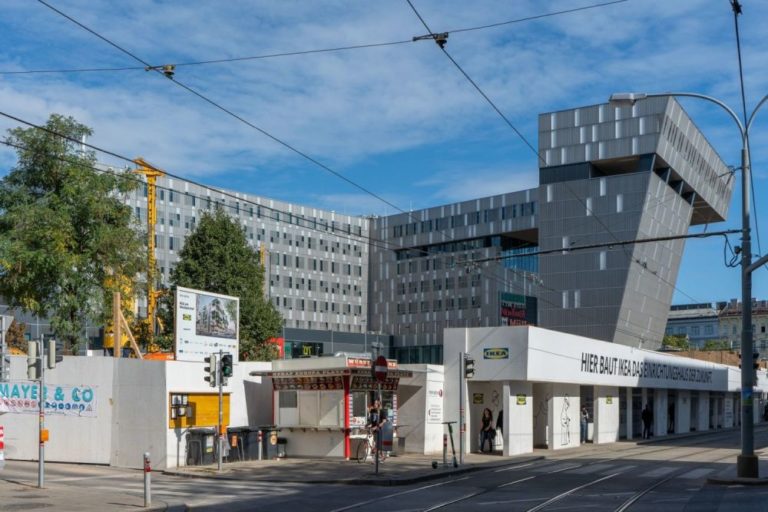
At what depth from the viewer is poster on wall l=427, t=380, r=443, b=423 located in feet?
114

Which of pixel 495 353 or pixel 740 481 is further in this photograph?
pixel 495 353

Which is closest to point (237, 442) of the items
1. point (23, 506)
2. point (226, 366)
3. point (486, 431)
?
point (226, 366)

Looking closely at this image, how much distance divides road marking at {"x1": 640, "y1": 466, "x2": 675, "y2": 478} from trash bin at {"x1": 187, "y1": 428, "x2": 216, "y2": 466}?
13.1m

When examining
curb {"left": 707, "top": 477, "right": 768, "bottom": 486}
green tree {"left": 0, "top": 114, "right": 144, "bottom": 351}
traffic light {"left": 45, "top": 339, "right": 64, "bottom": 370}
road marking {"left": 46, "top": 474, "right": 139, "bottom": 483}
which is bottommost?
road marking {"left": 46, "top": 474, "right": 139, "bottom": 483}

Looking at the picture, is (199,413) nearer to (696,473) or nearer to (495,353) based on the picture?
(495,353)

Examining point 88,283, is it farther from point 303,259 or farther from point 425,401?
point 303,259

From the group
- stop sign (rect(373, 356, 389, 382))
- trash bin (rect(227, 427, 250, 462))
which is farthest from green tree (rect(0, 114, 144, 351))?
stop sign (rect(373, 356, 389, 382))

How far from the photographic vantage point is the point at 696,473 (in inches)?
1091

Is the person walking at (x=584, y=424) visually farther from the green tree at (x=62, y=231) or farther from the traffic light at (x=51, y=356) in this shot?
the traffic light at (x=51, y=356)

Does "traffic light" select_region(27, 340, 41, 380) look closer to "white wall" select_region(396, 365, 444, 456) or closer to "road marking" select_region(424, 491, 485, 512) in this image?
"road marking" select_region(424, 491, 485, 512)

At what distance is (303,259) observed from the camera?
12112cm

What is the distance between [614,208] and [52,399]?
200ft

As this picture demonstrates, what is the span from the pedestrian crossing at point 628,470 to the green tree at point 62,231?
944 inches

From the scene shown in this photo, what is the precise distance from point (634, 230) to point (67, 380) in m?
59.6
